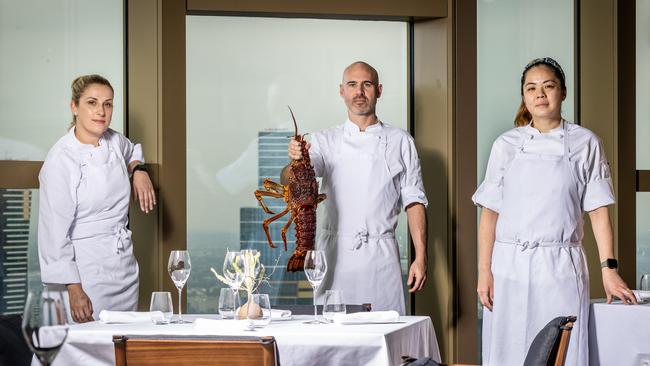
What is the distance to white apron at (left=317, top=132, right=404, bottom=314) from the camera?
4.53 meters

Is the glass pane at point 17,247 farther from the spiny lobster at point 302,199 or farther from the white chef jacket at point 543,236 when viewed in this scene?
the white chef jacket at point 543,236

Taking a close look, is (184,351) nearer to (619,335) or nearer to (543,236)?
(543,236)

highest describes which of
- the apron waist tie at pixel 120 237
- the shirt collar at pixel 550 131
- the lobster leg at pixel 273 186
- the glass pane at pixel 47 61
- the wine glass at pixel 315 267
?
the glass pane at pixel 47 61

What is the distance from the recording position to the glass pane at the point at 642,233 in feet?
17.8

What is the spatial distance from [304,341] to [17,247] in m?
2.30

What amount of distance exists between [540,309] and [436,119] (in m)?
1.56

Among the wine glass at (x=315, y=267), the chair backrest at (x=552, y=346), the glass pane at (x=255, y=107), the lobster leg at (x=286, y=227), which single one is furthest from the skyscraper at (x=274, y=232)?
the chair backrest at (x=552, y=346)

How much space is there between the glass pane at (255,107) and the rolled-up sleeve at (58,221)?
1148 mm

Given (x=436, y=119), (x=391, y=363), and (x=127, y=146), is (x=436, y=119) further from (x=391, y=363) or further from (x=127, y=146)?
(x=391, y=363)

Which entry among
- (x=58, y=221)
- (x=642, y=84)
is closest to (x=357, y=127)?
(x=58, y=221)

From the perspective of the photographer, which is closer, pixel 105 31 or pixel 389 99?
pixel 105 31

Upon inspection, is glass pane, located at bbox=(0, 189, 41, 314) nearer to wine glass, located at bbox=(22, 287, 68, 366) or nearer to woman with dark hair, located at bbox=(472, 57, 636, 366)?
woman with dark hair, located at bbox=(472, 57, 636, 366)

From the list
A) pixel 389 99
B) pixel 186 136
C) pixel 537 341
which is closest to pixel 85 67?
pixel 186 136

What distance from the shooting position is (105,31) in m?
4.89
